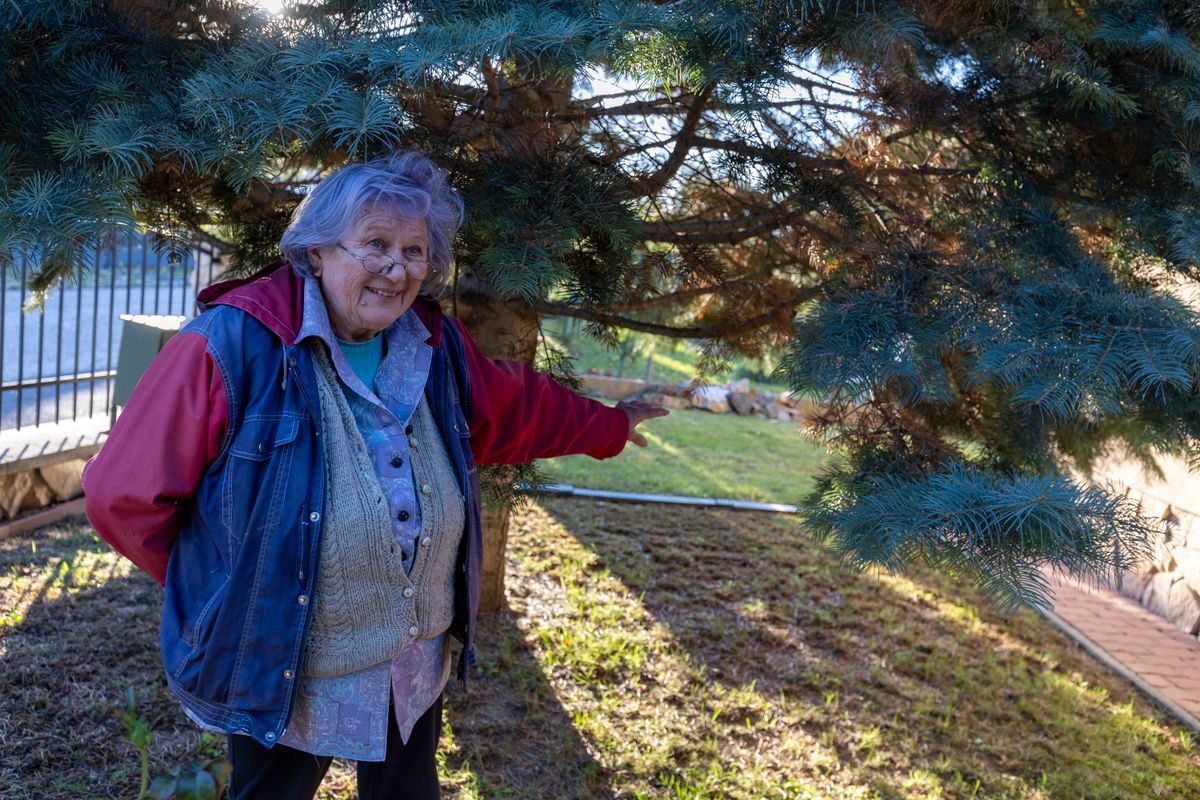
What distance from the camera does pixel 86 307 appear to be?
913cm

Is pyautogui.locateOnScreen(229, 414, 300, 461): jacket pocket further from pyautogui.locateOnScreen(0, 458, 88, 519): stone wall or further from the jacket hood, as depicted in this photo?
pyautogui.locateOnScreen(0, 458, 88, 519): stone wall

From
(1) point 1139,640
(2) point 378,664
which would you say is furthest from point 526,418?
(1) point 1139,640

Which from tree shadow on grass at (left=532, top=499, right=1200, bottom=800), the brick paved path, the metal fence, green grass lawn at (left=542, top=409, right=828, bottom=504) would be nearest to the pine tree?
tree shadow on grass at (left=532, top=499, right=1200, bottom=800)

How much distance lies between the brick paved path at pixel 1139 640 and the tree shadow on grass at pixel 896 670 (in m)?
0.21

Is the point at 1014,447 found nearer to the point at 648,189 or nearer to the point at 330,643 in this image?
the point at 648,189

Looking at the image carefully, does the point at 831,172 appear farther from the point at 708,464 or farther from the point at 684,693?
the point at 708,464

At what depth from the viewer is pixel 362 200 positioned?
1.79 metres

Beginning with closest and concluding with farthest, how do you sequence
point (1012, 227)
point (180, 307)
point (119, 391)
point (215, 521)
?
point (215, 521) < point (1012, 227) < point (119, 391) < point (180, 307)

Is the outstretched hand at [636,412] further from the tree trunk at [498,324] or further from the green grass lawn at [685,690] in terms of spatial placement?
the green grass lawn at [685,690]

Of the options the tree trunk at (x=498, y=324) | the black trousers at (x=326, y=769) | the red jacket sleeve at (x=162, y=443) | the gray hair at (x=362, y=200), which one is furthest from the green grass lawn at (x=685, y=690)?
the gray hair at (x=362, y=200)

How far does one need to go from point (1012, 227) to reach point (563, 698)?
92.7 inches

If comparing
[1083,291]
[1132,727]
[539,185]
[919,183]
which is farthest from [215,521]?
[1132,727]

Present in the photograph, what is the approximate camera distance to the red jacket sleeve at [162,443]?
161 centimetres

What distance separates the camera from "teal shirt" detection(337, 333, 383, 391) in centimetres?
190
